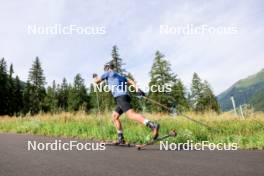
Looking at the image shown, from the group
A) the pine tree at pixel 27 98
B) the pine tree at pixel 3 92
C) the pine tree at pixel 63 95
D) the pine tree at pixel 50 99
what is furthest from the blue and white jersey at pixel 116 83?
the pine tree at pixel 63 95

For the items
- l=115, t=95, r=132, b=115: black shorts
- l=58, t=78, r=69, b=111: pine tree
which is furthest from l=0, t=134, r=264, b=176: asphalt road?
l=58, t=78, r=69, b=111: pine tree

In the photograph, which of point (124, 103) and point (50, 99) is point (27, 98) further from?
point (124, 103)

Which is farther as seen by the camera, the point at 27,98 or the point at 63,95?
the point at 63,95

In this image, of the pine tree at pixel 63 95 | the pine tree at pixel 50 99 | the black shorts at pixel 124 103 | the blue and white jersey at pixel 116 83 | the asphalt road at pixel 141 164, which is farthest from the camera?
the pine tree at pixel 63 95

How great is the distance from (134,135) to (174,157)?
11.8 ft

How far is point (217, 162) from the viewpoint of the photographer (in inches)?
198

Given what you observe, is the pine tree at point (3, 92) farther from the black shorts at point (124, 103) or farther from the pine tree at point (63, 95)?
the black shorts at point (124, 103)

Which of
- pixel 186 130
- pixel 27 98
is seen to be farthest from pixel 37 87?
pixel 186 130

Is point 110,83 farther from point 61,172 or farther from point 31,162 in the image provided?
point 61,172

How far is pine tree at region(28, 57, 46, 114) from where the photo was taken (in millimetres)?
70750

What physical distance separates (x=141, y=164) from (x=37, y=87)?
72732 mm

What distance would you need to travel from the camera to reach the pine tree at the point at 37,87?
7075cm

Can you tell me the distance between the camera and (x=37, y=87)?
73.7 metres

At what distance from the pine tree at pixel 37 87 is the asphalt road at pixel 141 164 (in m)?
67.8
